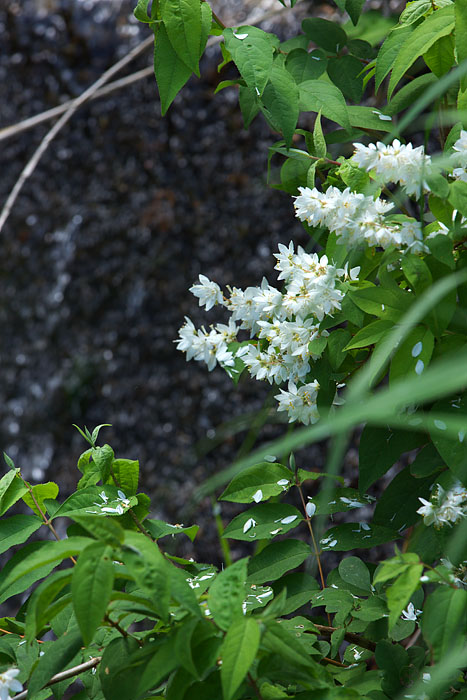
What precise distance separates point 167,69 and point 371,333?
485 mm

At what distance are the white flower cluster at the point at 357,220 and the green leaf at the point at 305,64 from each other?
12.1 inches

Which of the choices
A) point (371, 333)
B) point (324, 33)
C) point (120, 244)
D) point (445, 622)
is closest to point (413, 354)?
point (371, 333)

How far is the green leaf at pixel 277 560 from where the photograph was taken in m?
0.84

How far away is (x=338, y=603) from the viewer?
779 mm

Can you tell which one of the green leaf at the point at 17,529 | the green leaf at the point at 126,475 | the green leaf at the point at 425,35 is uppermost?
the green leaf at the point at 425,35

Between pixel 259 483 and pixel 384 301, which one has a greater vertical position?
pixel 384 301

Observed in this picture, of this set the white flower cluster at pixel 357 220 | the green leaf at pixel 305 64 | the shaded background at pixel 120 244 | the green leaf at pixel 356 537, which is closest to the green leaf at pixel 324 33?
the green leaf at pixel 305 64

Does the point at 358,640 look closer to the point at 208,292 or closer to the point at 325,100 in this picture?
the point at 208,292

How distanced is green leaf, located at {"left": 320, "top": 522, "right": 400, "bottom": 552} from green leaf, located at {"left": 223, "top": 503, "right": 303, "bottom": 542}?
0.16 ft

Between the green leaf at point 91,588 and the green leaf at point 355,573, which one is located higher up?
the green leaf at point 91,588

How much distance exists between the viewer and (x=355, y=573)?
0.83 metres

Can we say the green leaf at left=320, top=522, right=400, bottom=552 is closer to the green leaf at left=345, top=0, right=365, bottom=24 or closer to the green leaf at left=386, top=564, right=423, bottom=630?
the green leaf at left=386, top=564, right=423, bottom=630

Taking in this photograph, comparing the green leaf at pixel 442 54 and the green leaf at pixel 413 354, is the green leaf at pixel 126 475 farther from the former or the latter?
the green leaf at pixel 442 54

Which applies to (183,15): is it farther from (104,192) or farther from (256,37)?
(104,192)
